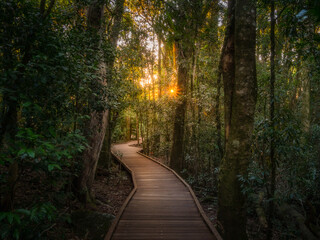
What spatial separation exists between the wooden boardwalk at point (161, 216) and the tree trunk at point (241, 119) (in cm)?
64

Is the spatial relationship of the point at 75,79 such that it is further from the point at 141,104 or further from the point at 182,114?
the point at 141,104

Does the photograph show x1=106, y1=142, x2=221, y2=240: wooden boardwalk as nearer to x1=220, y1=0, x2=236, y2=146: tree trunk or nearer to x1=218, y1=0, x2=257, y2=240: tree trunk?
x1=218, y1=0, x2=257, y2=240: tree trunk

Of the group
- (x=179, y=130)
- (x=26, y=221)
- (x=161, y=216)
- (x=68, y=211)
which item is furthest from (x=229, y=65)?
(x=179, y=130)

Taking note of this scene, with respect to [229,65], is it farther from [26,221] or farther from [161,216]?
[26,221]

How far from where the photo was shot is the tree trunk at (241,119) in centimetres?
405

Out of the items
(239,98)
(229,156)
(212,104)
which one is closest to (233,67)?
(239,98)

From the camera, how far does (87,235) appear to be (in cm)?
421

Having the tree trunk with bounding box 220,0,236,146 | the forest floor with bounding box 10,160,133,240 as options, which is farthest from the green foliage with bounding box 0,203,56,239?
the tree trunk with bounding box 220,0,236,146

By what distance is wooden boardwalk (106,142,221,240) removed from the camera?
3.75m

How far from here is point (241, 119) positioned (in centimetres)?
410

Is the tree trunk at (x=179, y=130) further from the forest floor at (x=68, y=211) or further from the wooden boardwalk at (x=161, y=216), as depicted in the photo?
the forest floor at (x=68, y=211)

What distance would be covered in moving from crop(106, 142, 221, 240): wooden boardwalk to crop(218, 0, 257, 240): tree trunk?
0.64 metres

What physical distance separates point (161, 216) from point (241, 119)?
2964 millimetres

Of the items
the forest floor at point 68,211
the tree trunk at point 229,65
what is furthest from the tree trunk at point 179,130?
the tree trunk at point 229,65
